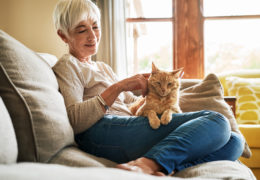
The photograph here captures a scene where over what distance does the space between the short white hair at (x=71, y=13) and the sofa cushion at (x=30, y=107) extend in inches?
18.0

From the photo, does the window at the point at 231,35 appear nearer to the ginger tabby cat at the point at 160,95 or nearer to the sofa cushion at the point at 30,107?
the ginger tabby cat at the point at 160,95

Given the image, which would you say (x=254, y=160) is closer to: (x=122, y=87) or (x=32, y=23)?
(x=122, y=87)

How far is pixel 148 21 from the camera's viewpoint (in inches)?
120

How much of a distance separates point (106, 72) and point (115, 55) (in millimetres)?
1170

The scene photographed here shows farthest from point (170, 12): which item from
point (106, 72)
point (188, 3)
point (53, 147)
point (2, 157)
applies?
point (2, 157)

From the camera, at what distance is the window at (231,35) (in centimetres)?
295

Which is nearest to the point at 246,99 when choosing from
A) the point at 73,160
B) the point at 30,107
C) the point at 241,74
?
the point at 241,74

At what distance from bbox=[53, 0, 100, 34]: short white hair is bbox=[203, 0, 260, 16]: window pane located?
6.43ft

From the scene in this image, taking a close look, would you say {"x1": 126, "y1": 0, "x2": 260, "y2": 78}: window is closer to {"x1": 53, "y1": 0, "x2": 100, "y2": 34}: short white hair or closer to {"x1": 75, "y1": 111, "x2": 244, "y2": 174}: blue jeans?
{"x1": 53, "y1": 0, "x2": 100, "y2": 34}: short white hair

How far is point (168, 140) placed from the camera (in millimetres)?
952

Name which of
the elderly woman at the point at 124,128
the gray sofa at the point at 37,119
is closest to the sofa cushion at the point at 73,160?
the gray sofa at the point at 37,119

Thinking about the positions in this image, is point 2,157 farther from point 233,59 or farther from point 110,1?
point 233,59

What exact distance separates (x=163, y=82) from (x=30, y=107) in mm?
771

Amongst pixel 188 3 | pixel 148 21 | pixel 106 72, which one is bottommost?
pixel 106 72
